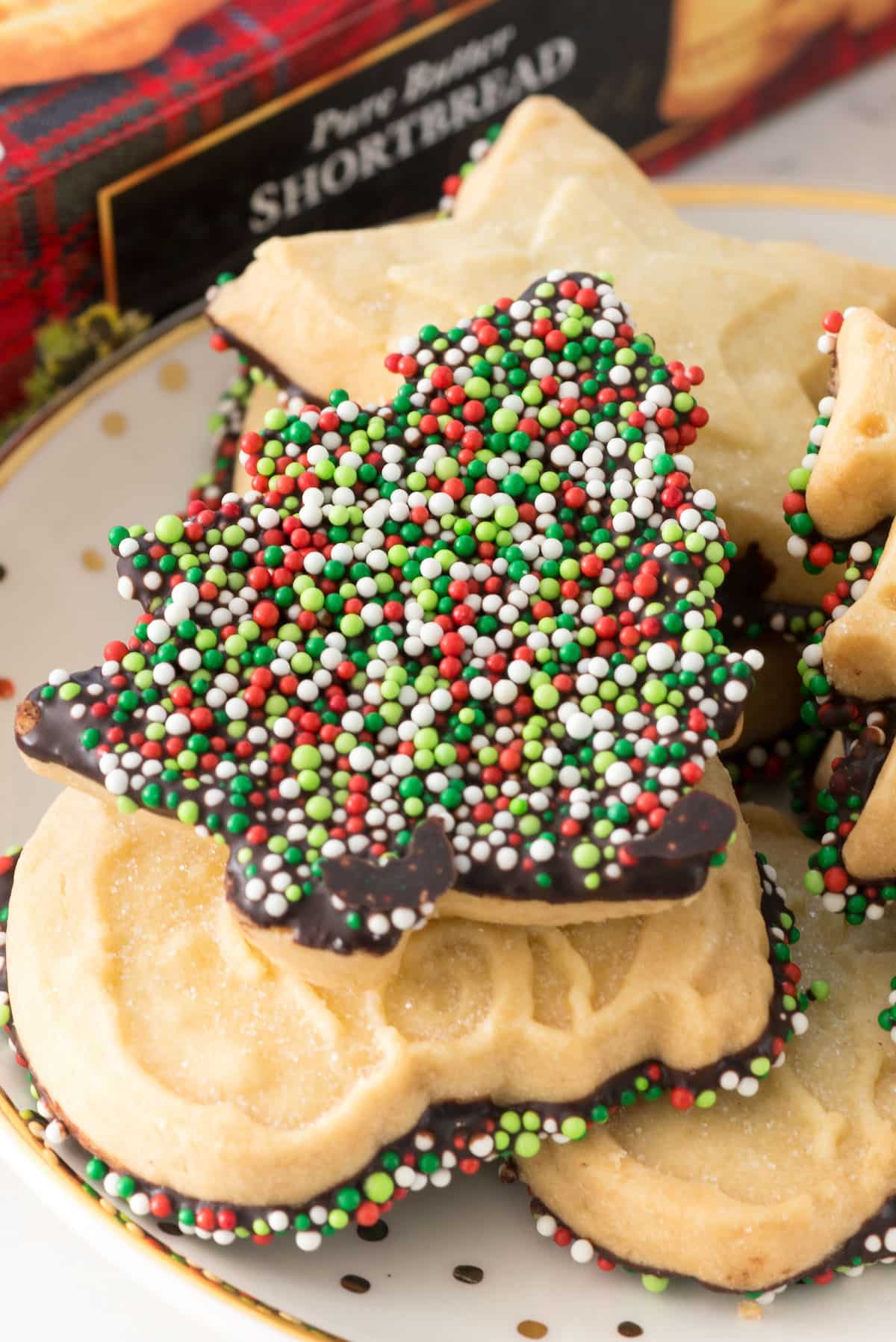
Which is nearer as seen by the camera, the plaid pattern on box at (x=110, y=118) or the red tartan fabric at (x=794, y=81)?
the plaid pattern on box at (x=110, y=118)

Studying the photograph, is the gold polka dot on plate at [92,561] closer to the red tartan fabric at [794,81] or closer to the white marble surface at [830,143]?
the red tartan fabric at [794,81]

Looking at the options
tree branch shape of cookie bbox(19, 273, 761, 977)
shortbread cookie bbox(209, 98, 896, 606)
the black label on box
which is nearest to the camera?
tree branch shape of cookie bbox(19, 273, 761, 977)

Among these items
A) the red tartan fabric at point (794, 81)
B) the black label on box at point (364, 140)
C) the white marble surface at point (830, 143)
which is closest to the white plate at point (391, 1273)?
the black label on box at point (364, 140)

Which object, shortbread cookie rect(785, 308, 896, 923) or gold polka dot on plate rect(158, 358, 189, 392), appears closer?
shortbread cookie rect(785, 308, 896, 923)

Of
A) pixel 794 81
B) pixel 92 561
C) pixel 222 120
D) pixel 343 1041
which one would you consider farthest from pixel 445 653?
pixel 794 81

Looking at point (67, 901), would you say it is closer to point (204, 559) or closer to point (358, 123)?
point (204, 559)

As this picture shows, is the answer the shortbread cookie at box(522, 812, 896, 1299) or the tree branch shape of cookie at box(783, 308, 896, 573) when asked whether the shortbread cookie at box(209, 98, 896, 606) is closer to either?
the tree branch shape of cookie at box(783, 308, 896, 573)

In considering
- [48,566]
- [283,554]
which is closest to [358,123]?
[48,566]

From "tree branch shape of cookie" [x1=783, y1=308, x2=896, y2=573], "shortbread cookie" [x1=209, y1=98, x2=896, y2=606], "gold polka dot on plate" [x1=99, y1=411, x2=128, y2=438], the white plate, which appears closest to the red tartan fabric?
"shortbread cookie" [x1=209, y1=98, x2=896, y2=606]
